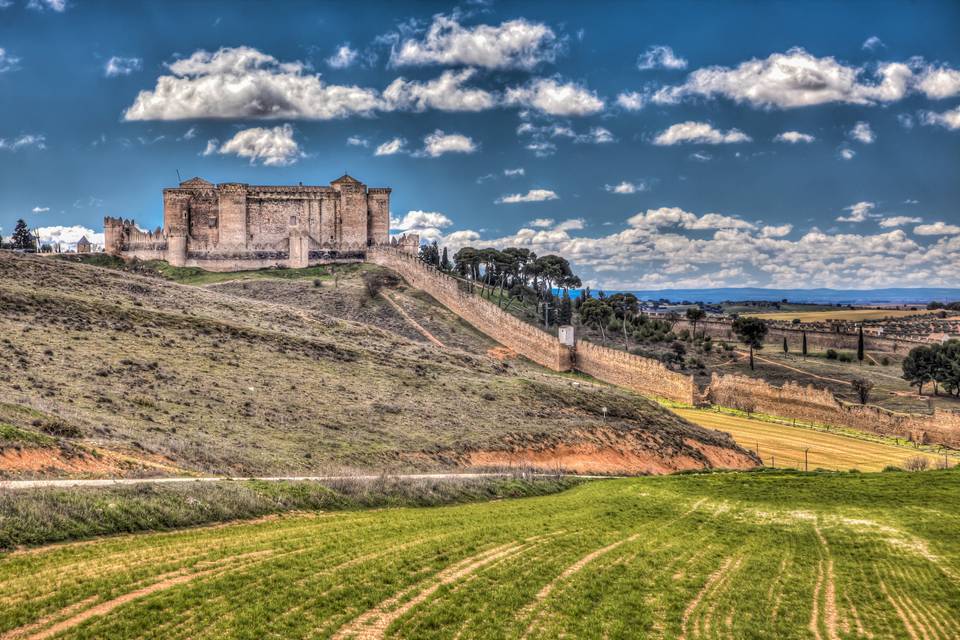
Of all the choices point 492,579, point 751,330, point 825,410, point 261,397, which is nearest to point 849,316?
point 751,330

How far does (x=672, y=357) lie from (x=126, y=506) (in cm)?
6352

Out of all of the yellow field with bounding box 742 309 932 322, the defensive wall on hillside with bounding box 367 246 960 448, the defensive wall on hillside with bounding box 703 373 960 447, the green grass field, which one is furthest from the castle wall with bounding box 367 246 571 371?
the yellow field with bounding box 742 309 932 322

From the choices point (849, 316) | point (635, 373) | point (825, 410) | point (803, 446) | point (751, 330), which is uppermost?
point (849, 316)

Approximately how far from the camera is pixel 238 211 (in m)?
75.6

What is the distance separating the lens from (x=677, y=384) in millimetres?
55906

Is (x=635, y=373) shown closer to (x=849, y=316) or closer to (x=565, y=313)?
(x=565, y=313)

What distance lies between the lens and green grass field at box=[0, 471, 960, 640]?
1056 centimetres

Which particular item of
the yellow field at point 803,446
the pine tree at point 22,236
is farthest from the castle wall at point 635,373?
the pine tree at point 22,236

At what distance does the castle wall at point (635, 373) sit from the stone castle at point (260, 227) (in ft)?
87.2

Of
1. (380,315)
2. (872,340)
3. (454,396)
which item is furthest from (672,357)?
(454,396)

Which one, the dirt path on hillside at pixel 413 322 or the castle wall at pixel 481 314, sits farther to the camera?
the castle wall at pixel 481 314

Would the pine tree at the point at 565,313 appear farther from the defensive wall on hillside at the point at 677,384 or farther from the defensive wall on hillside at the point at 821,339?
the defensive wall on hillside at the point at 821,339

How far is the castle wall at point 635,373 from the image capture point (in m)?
55.9

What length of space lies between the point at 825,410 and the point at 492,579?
146ft
